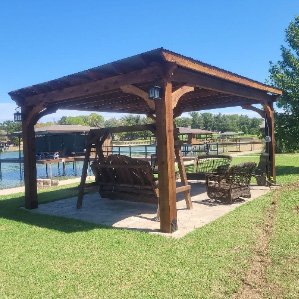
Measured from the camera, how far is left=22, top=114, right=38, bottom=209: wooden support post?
7.82 metres

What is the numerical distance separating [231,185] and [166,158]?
9.57 feet

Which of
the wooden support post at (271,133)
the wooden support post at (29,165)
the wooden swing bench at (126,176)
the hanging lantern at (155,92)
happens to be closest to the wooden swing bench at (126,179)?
the wooden swing bench at (126,176)

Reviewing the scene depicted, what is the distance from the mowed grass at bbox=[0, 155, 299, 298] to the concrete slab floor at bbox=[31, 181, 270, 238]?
348mm

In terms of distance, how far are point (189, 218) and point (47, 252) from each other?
A: 2967 mm

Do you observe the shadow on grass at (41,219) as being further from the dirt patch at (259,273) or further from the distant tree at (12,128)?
the distant tree at (12,128)

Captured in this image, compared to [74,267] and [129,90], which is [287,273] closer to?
[74,267]

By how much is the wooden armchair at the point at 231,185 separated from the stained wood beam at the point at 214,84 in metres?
2.05

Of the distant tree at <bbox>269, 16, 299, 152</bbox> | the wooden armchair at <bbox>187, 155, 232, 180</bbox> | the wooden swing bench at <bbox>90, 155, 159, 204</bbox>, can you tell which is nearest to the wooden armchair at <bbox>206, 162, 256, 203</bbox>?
the wooden armchair at <bbox>187, 155, 232, 180</bbox>

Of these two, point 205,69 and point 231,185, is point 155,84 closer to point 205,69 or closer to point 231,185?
point 205,69

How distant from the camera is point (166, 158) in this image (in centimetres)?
513

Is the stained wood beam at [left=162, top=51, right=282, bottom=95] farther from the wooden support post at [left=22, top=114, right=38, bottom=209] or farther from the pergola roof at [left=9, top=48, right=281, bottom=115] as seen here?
the wooden support post at [left=22, top=114, right=38, bottom=209]

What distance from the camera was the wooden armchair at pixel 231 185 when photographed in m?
7.24

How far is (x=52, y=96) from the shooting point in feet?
23.9

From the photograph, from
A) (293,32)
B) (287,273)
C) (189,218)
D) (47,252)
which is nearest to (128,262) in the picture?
(47,252)
